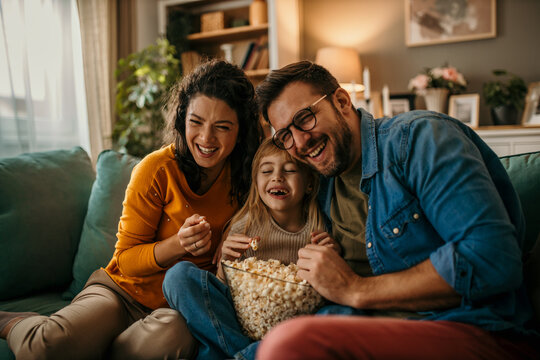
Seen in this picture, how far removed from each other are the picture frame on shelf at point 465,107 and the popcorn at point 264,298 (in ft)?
9.49

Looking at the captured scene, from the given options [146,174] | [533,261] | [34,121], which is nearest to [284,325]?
[533,261]

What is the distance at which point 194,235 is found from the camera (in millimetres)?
1328

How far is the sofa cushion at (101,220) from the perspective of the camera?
69.7 inches

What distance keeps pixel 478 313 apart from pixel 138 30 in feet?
12.7

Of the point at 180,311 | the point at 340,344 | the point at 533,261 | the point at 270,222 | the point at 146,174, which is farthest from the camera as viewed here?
the point at 270,222

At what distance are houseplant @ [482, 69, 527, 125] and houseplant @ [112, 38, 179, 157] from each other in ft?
8.73

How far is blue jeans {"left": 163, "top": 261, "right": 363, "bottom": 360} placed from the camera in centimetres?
115

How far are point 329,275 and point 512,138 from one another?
268 centimetres

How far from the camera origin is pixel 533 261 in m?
1.11

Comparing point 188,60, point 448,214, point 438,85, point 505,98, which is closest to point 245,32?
point 188,60

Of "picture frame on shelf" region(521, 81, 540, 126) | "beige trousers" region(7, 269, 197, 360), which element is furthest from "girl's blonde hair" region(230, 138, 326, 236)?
"picture frame on shelf" region(521, 81, 540, 126)

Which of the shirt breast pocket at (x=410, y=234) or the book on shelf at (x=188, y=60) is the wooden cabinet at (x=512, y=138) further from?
the book on shelf at (x=188, y=60)

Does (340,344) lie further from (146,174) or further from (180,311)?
(146,174)

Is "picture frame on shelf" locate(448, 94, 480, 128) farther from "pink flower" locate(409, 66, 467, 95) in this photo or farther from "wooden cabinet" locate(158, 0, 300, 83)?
"wooden cabinet" locate(158, 0, 300, 83)
